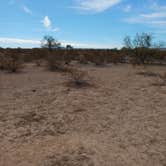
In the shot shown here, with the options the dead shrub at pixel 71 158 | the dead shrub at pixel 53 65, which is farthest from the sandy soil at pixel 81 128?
the dead shrub at pixel 53 65

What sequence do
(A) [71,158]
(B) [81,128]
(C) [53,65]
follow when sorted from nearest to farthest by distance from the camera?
(A) [71,158]
(B) [81,128]
(C) [53,65]

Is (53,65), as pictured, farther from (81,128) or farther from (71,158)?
(71,158)

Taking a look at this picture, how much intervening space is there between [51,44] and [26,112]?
28.0 meters

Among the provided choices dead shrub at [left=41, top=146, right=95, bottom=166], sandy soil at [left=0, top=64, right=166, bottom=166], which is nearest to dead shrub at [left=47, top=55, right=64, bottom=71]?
sandy soil at [left=0, top=64, right=166, bottom=166]

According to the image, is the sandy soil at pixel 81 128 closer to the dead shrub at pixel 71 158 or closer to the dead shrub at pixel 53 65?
the dead shrub at pixel 71 158

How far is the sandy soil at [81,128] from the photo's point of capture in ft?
16.4

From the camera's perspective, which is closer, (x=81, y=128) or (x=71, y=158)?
(x=71, y=158)

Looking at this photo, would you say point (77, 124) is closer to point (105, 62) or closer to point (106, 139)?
point (106, 139)

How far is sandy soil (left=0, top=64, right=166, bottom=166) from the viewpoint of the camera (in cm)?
500

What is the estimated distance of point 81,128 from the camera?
666 centimetres

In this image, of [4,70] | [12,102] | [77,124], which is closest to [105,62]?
[4,70]

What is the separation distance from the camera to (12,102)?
30.0 feet

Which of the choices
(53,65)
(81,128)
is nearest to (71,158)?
(81,128)

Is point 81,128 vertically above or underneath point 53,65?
underneath
